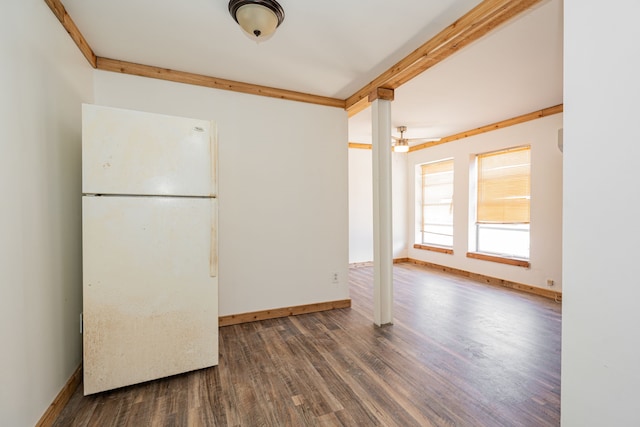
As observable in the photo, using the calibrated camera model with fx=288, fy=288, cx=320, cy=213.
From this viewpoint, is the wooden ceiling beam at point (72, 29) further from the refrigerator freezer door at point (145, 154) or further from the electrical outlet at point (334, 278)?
the electrical outlet at point (334, 278)

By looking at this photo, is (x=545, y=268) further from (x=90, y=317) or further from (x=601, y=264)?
(x=90, y=317)

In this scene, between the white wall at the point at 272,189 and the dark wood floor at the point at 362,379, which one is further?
the white wall at the point at 272,189

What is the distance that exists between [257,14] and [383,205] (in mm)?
2076

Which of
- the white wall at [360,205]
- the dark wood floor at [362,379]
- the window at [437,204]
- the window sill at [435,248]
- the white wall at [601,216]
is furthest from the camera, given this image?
the white wall at [360,205]

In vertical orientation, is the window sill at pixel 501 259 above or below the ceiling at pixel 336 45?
below

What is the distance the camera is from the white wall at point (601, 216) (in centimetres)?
98

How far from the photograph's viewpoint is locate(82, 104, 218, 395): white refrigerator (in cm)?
192

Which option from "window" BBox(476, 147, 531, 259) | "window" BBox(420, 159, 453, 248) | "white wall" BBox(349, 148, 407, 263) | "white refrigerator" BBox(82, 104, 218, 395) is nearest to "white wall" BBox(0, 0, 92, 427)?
"white refrigerator" BBox(82, 104, 218, 395)

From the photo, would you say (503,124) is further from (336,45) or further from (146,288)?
(146,288)

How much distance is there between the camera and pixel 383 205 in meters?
3.16

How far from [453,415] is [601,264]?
1.29 meters

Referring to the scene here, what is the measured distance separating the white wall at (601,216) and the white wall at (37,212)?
249 centimetres

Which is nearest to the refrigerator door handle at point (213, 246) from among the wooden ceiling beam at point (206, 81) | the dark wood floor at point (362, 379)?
the dark wood floor at point (362, 379)

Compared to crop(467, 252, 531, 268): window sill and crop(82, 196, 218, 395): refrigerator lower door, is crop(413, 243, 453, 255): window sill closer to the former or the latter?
crop(467, 252, 531, 268): window sill
